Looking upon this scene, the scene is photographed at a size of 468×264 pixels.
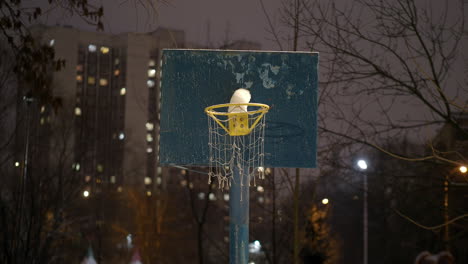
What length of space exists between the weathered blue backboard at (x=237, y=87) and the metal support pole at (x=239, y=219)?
540mm

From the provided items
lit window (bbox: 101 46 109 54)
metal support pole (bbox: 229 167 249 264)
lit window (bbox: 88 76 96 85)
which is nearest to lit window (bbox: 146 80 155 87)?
lit window (bbox: 101 46 109 54)

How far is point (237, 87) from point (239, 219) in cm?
201

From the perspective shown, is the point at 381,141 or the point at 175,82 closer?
the point at 175,82

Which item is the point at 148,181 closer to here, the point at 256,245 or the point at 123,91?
the point at 123,91

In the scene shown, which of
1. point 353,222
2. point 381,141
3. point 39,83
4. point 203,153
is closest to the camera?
point 39,83

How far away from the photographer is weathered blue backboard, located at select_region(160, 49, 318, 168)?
8.65 m

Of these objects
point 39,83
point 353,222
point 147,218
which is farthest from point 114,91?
point 39,83

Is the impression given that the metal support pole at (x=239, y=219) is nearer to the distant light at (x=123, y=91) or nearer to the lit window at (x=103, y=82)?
the distant light at (x=123, y=91)

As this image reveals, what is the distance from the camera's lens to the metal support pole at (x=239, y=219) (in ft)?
28.2

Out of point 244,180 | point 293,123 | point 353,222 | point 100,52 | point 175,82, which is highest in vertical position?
point 100,52

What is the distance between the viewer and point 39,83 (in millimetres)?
5016

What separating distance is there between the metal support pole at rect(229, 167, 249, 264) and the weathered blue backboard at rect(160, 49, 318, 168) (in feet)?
1.77

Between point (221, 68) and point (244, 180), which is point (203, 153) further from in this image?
point (221, 68)

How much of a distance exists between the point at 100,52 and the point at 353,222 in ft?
58.8
